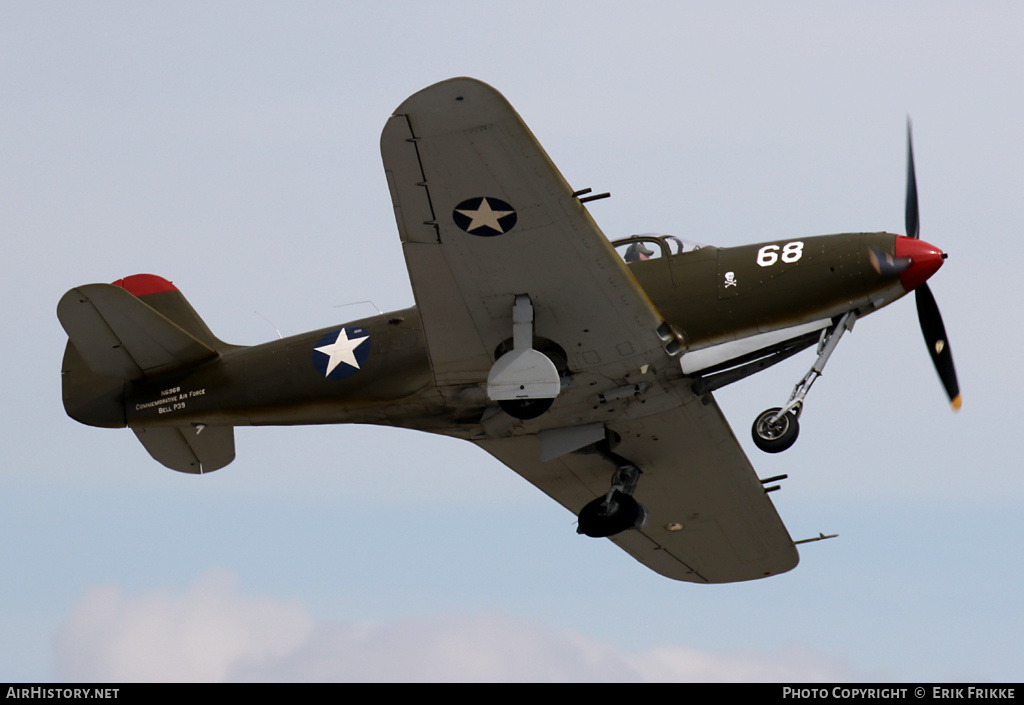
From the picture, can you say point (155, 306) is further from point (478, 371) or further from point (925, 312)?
point (925, 312)

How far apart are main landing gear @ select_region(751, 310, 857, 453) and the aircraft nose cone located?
612mm

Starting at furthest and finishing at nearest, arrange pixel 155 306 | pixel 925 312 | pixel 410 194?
pixel 155 306
pixel 925 312
pixel 410 194

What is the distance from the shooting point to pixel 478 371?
13.7m

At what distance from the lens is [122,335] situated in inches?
600

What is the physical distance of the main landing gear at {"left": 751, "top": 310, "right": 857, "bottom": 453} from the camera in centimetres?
1315

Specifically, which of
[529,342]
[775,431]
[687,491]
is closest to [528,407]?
[529,342]

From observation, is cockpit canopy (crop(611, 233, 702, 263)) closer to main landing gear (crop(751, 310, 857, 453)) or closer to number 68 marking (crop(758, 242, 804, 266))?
number 68 marking (crop(758, 242, 804, 266))

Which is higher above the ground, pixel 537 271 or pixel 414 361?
pixel 537 271

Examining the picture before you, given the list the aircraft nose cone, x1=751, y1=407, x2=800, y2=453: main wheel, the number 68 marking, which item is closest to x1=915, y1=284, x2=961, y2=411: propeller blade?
the aircraft nose cone

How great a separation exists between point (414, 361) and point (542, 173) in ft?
11.3
